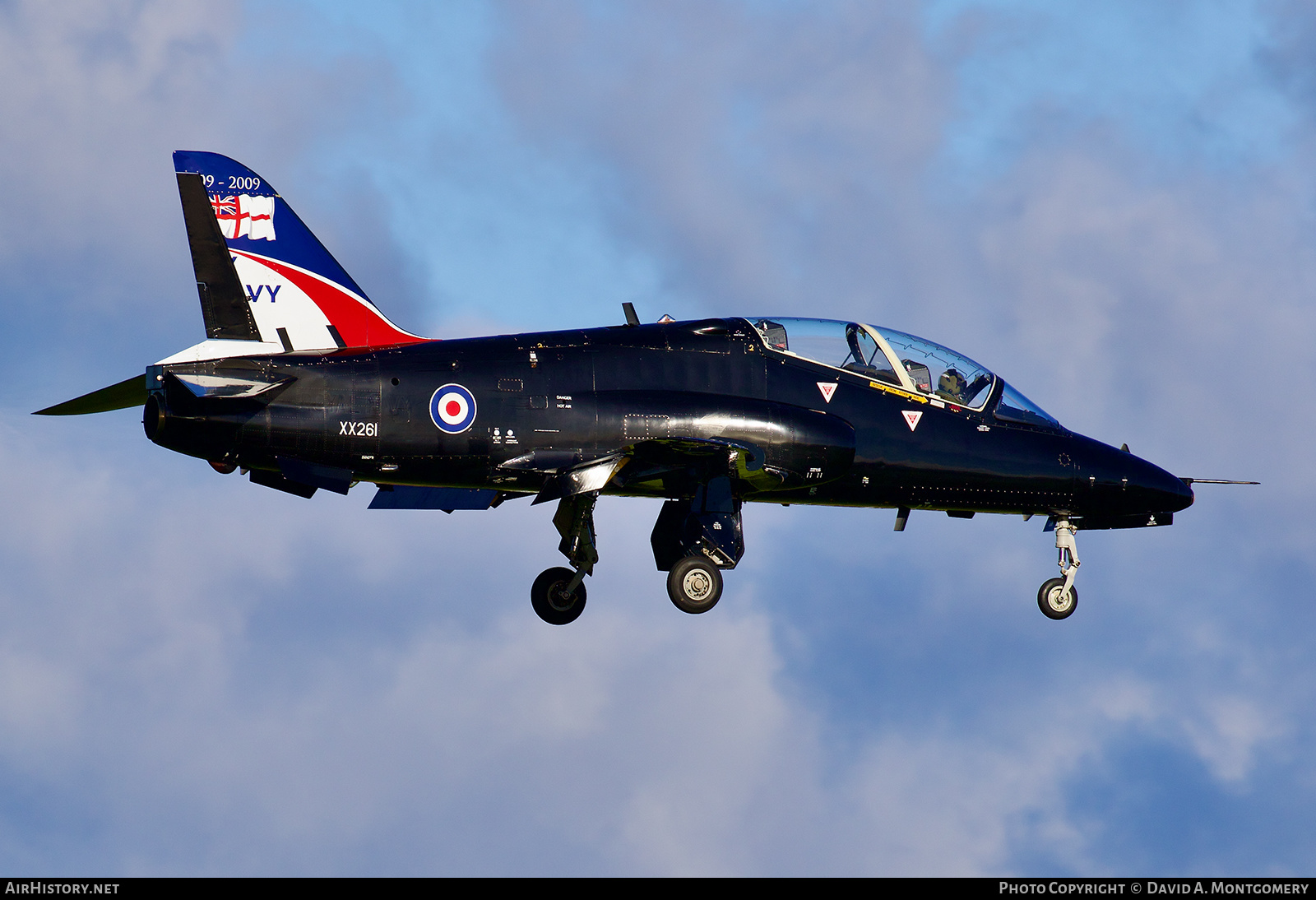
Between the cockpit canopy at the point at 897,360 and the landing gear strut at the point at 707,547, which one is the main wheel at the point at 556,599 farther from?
the cockpit canopy at the point at 897,360

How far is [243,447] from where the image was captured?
81.3ft

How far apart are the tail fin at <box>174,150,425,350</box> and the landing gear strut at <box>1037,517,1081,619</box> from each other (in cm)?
1246

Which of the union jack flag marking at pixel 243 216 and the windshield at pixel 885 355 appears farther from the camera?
the windshield at pixel 885 355

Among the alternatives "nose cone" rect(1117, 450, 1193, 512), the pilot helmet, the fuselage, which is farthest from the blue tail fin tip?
"nose cone" rect(1117, 450, 1193, 512)

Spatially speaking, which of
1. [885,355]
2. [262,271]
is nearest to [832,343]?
[885,355]

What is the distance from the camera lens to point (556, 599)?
98.1 ft

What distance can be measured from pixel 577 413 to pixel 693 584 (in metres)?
3.32

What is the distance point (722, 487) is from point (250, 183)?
30.1 ft

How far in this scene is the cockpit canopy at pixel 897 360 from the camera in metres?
28.6

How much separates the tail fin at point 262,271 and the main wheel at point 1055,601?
12.5 meters

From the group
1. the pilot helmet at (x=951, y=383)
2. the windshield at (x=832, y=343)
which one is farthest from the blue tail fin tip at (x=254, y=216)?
the pilot helmet at (x=951, y=383)

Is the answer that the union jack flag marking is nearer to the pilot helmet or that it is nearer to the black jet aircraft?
the black jet aircraft

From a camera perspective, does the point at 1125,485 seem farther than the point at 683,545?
Yes

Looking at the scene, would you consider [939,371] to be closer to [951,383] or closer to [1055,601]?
[951,383]
